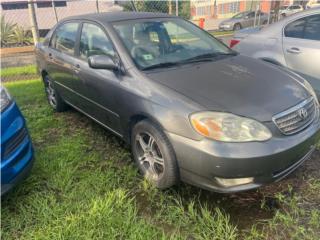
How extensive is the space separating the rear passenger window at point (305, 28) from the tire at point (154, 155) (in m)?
2.97

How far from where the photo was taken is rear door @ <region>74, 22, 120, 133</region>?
128 inches

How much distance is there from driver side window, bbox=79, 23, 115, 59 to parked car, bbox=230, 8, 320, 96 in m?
2.62

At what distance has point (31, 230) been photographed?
2.46 metres

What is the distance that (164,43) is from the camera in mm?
3516

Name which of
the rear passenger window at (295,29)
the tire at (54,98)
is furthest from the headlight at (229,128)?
the tire at (54,98)

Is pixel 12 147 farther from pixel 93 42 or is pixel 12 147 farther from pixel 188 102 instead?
pixel 93 42

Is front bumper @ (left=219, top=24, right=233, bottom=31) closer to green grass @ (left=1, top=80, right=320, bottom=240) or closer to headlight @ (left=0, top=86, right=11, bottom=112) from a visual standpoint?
green grass @ (left=1, top=80, right=320, bottom=240)

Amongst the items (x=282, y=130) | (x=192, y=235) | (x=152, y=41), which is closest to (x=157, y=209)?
(x=192, y=235)

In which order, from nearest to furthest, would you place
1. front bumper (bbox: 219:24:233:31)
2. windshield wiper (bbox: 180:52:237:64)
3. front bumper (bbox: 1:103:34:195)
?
front bumper (bbox: 1:103:34:195) < windshield wiper (bbox: 180:52:237:64) < front bumper (bbox: 219:24:233:31)

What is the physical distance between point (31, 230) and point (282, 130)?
7.04ft

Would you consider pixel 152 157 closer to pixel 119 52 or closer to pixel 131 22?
pixel 119 52

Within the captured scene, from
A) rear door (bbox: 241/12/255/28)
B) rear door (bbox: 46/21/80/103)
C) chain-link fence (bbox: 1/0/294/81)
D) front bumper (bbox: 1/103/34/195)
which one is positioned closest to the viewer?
front bumper (bbox: 1/103/34/195)

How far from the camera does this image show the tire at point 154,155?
8.59 feet

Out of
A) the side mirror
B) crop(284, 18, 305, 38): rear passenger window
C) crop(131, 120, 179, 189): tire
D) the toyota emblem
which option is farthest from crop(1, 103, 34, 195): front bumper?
crop(284, 18, 305, 38): rear passenger window
